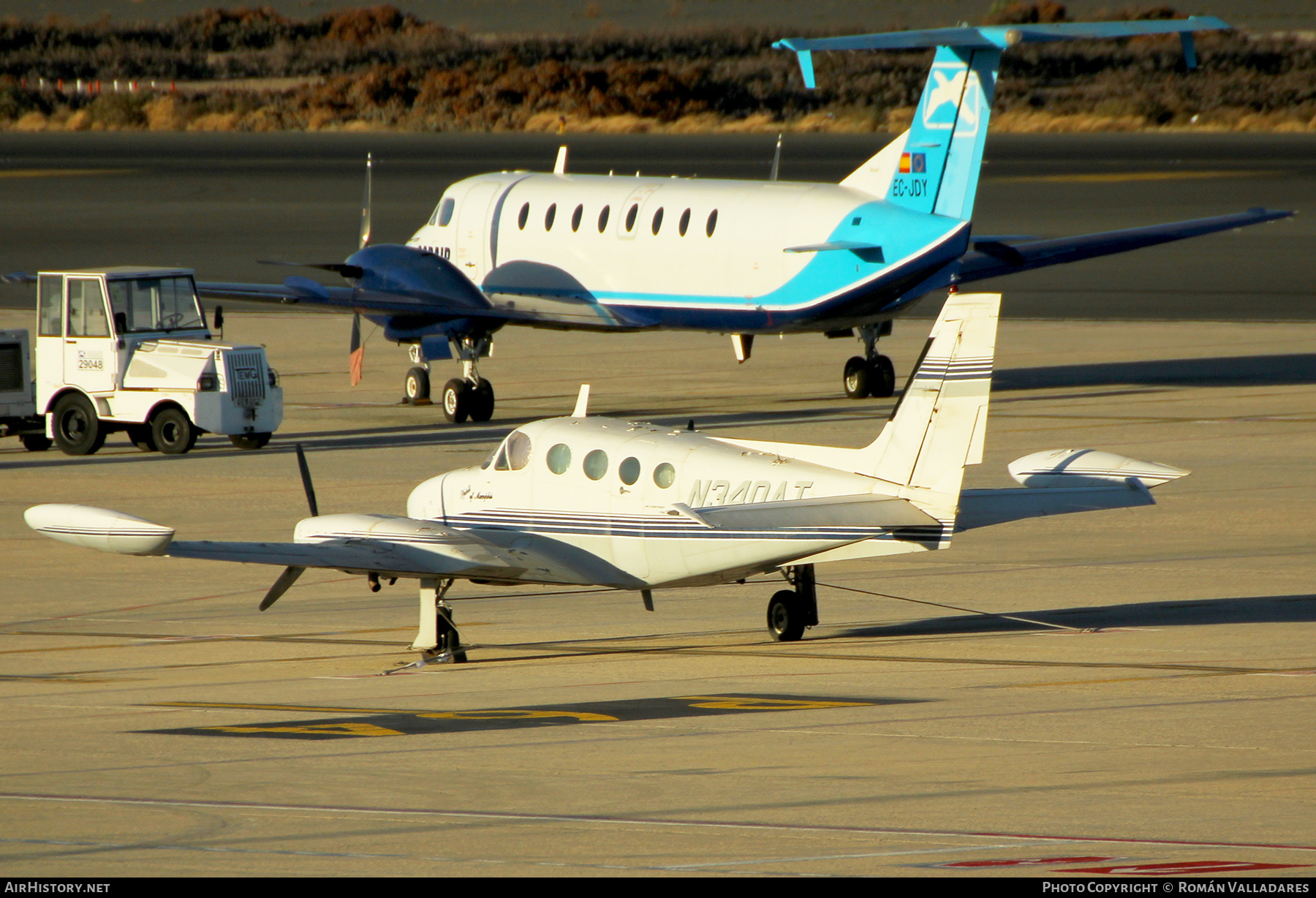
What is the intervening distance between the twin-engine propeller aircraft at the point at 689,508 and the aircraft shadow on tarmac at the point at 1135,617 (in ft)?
3.88

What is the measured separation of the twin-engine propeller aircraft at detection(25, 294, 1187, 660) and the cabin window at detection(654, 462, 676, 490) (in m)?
0.01

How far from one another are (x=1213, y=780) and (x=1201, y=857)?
1.99 meters

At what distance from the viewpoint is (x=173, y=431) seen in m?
30.0

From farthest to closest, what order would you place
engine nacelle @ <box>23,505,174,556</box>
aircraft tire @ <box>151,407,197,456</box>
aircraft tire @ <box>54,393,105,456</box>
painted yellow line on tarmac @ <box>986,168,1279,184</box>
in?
painted yellow line on tarmac @ <box>986,168,1279,184</box>, aircraft tire @ <box>54,393,105,456</box>, aircraft tire @ <box>151,407,197,456</box>, engine nacelle @ <box>23,505,174,556</box>

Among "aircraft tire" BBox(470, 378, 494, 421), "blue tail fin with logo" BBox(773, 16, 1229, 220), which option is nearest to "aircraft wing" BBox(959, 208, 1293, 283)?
"blue tail fin with logo" BBox(773, 16, 1229, 220)

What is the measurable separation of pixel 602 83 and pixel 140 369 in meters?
101

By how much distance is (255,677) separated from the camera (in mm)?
16469

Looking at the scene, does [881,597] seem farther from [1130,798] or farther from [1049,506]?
[1130,798]

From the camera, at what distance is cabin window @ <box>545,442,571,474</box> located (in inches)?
704

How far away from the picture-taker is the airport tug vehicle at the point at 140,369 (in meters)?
29.5

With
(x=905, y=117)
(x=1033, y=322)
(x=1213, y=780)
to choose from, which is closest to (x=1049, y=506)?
(x=1213, y=780)

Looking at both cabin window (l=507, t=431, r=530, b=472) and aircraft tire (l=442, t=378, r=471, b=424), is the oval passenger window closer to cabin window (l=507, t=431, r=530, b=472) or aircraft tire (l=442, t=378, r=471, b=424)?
cabin window (l=507, t=431, r=530, b=472)

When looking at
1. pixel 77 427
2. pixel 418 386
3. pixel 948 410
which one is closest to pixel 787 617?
pixel 948 410

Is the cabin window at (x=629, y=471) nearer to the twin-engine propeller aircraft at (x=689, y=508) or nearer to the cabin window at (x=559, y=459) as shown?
the twin-engine propeller aircraft at (x=689, y=508)
